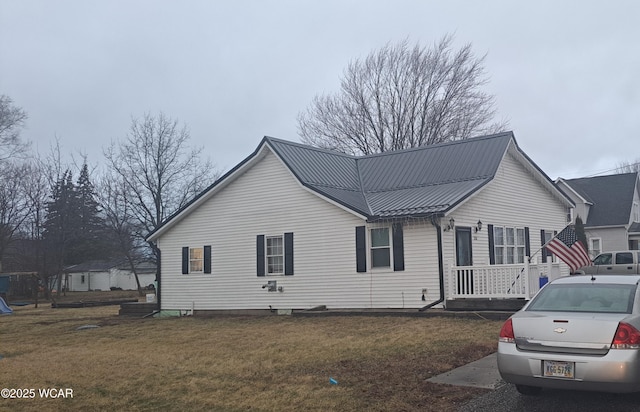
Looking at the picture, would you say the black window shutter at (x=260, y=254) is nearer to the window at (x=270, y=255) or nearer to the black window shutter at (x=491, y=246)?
the window at (x=270, y=255)

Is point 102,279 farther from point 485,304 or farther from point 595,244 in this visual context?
point 485,304

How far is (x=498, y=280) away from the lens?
54.7 ft

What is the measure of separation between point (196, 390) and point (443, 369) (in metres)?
3.60

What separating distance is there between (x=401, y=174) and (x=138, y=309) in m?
10.9

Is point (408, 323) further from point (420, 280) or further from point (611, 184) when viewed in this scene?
point (611, 184)

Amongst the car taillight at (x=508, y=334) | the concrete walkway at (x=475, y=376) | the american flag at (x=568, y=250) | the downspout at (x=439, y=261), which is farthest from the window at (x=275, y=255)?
the car taillight at (x=508, y=334)

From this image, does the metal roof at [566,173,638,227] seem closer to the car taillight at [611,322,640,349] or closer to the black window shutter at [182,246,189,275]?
the black window shutter at [182,246,189,275]

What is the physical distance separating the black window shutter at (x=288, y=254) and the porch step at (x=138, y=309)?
6006mm

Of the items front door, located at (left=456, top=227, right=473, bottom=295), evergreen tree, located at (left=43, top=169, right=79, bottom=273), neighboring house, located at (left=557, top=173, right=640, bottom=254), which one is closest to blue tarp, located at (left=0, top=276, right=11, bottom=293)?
evergreen tree, located at (left=43, top=169, right=79, bottom=273)

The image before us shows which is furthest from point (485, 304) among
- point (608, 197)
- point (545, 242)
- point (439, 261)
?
point (608, 197)

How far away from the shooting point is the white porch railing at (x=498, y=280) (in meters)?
16.3

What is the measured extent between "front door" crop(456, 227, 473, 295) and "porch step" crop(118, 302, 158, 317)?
447 inches

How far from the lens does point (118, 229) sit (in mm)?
43125

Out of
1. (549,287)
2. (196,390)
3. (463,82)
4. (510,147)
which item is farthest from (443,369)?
(463,82)
